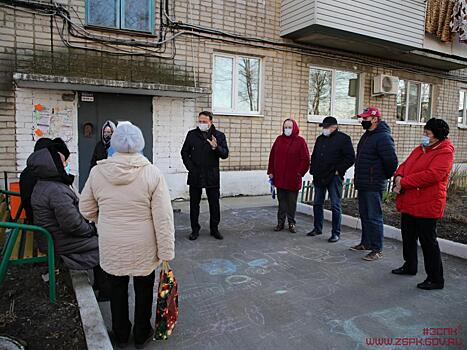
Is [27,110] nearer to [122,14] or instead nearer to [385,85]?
[122,14]

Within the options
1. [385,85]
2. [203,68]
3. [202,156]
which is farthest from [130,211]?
[385,85]

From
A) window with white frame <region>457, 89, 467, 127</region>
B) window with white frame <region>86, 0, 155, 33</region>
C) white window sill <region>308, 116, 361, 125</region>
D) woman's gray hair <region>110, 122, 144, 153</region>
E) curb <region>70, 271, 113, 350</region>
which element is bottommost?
curb <region>70, 271, 113, 350</region>

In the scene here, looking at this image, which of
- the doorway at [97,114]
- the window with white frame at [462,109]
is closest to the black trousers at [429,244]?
the doorway at [97,114]

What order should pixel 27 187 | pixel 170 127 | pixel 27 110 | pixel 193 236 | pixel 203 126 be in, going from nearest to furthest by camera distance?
1. pixel 27 187
2. pixel 203 126
3. pixel 193 236
4. pixel 27 110
5. pixel 170 127

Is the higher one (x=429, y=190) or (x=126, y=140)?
(x=126, y=140)

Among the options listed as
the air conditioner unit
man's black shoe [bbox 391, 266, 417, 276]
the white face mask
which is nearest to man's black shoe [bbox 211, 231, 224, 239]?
the white face mask

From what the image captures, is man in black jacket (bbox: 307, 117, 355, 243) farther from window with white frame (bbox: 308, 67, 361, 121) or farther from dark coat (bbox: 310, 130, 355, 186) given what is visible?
window with white frame (bbox: 308, 67, 361, 121)

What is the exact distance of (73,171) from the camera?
269 inches

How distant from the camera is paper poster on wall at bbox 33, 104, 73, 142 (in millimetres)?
6461

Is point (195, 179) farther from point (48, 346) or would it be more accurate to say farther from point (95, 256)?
point (48, 346)

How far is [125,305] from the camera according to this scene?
8.41ft

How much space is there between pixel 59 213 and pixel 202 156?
244cm

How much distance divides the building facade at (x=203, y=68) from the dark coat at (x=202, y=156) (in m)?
2.07

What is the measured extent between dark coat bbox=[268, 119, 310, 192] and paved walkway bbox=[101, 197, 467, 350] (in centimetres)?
90
